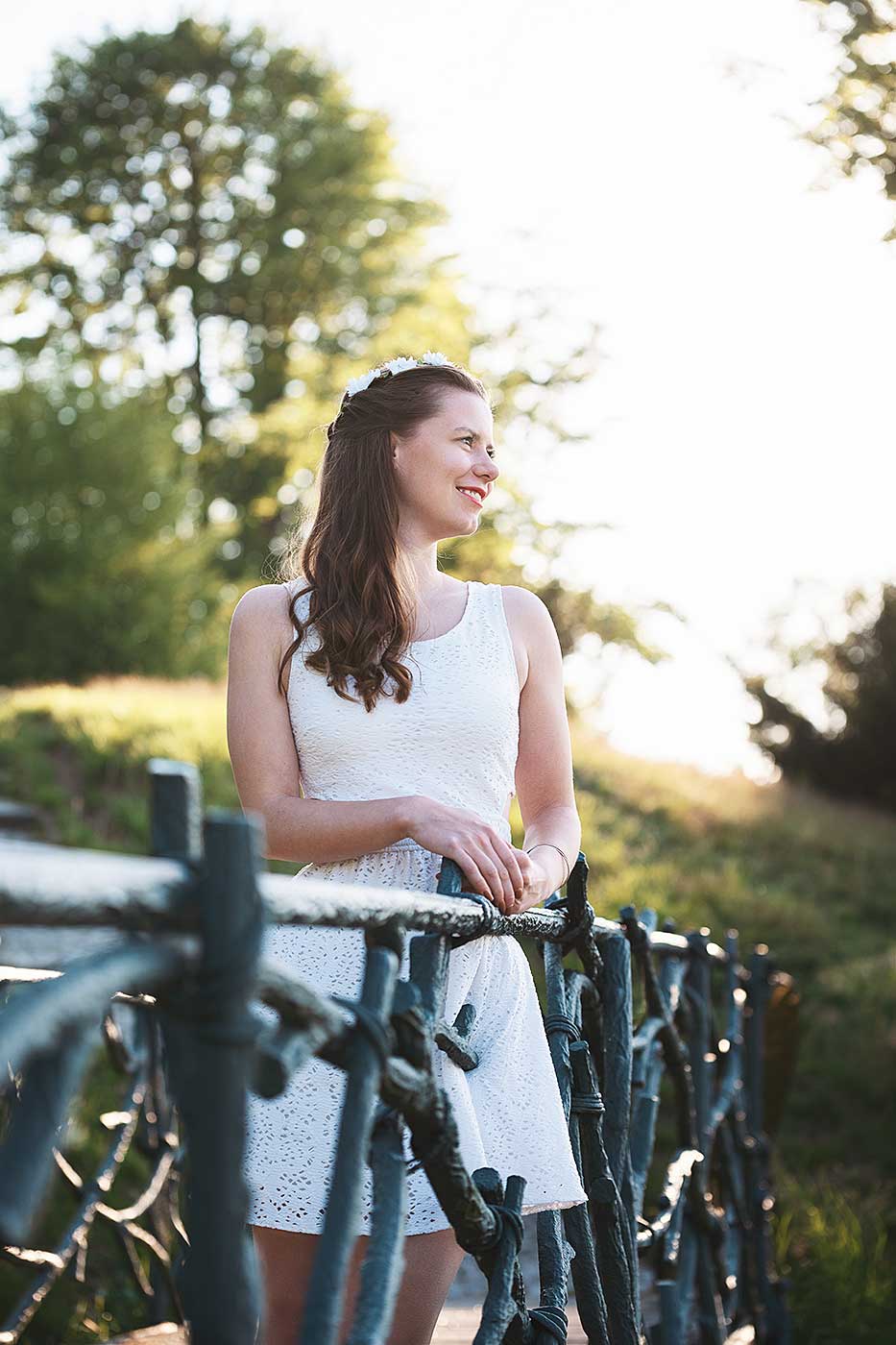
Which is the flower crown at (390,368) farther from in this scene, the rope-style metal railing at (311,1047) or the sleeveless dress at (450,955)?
the rope-style metal railing at (311,1047)

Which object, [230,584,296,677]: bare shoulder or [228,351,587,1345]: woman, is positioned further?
[230,584,296,677]: bare shoulder

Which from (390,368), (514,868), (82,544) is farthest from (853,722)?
(514,868)

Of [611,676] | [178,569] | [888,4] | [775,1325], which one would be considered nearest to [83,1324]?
[775,1325]

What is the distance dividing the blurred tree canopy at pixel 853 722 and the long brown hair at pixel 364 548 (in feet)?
52.5

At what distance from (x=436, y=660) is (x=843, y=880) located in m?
10.5

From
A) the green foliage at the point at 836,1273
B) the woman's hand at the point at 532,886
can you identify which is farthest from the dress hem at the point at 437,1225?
the green foliage at the point at 836,1273

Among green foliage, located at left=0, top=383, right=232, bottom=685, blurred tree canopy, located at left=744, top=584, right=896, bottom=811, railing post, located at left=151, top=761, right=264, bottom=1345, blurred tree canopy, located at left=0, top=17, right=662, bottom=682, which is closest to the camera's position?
railing post, located at left=151, top=761, right=264, bottom=1345

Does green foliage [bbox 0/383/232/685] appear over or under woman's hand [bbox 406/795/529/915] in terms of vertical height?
over

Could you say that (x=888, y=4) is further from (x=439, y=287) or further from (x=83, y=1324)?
(x=439, y=287)

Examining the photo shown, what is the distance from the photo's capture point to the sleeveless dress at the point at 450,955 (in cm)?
205

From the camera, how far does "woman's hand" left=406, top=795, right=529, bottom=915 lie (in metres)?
1.85

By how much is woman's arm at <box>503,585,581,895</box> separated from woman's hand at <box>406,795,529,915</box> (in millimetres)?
381

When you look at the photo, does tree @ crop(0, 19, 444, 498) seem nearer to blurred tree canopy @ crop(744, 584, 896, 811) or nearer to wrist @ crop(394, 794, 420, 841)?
blurred tree canopy @ crop(744, 584, 896, 811)

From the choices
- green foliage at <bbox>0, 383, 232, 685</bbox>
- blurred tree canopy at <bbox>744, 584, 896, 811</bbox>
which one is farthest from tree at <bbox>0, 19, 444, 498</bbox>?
blurred tree canopy at <bbox>744, 584, 896, 811</bbox>
